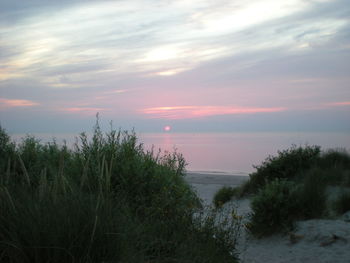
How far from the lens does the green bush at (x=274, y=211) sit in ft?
31.4

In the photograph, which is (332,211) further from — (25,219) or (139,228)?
(25,219)

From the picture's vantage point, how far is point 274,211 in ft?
31.5

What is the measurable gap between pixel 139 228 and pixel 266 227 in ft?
17.9

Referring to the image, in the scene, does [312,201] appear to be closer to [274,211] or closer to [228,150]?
[274,211]

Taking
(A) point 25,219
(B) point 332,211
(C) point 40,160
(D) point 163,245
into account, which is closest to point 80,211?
(A) point 25,219

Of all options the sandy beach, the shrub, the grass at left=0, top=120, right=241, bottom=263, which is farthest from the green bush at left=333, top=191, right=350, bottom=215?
the grass at left=0, top=120, right=241, bottom=263

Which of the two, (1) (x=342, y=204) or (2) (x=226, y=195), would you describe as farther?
(2) (x=226, y=195)

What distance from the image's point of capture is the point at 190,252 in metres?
5.09

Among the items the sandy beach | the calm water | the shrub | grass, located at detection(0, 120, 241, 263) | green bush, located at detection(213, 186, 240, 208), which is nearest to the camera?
grass, located at detection(0, 120, 241, 263)

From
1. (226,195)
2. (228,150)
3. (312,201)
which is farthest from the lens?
(228,150)

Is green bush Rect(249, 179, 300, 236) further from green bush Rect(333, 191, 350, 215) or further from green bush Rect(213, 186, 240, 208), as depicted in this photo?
green bush Rect(213, 186, 240, 208)

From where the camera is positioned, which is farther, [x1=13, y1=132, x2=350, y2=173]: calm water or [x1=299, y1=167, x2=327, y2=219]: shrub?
[x1=13, y1=132, x2=350, y2=173]: calm water

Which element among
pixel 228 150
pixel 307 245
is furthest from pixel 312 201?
Answer: pixel 228 150

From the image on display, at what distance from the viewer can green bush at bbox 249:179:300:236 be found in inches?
376
